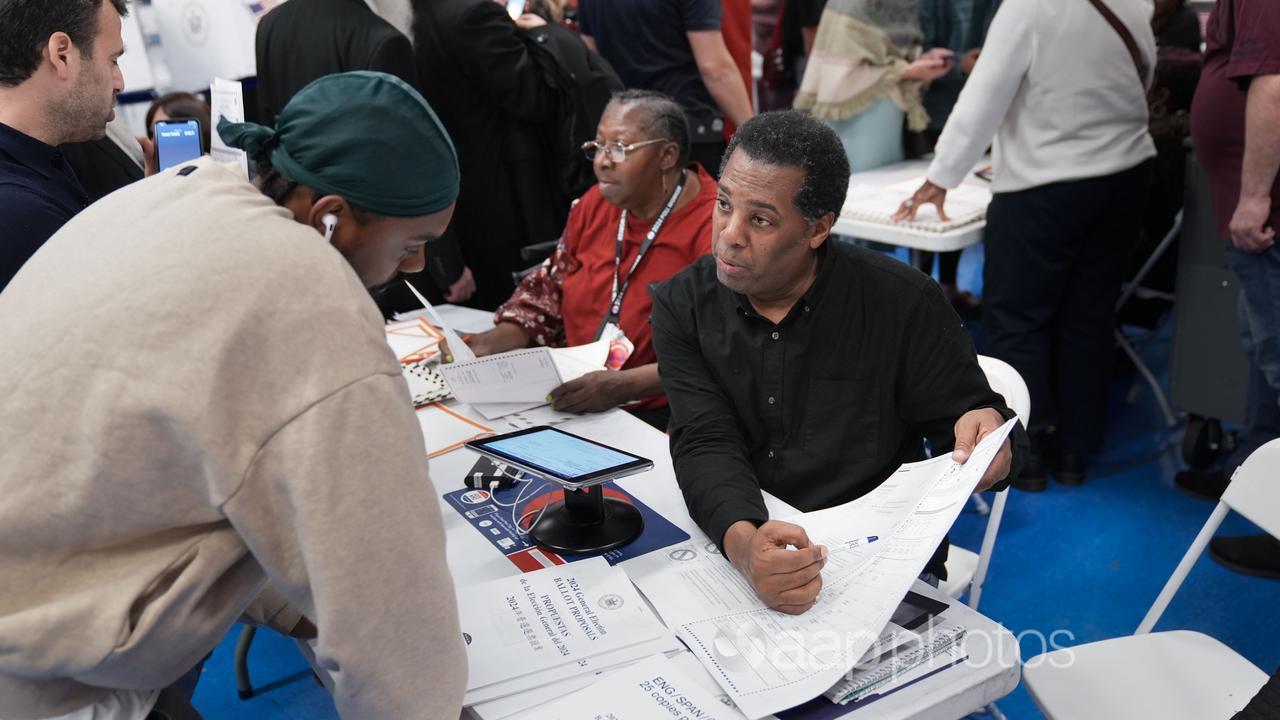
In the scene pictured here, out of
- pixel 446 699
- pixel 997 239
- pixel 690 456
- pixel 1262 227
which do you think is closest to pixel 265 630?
pixel 690 456

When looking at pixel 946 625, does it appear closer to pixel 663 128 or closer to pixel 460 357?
pixel 460 357

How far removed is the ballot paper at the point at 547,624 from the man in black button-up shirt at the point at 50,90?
1019 mm

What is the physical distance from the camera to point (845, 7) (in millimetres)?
3900

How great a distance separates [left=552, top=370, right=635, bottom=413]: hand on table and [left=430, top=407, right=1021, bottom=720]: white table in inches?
1.1

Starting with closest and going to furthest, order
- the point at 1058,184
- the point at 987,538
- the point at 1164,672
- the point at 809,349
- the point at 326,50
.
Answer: the point at 1164,672, the point at 809,349, the point at 987,538, the point at 326,50, the point at 1058,184

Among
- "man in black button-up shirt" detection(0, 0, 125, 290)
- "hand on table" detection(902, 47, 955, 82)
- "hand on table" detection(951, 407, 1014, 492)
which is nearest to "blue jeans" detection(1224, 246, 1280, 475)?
"hand on table" detection(902, 47, 955, 82)

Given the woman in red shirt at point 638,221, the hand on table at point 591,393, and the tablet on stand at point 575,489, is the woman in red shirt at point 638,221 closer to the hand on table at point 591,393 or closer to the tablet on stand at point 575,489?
the hand on table at point 591,393

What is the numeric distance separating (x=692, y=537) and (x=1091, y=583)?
1779 mm

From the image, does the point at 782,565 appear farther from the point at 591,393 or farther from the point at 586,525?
the point at 591,393

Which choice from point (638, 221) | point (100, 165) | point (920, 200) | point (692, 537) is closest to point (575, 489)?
point (692, 537)

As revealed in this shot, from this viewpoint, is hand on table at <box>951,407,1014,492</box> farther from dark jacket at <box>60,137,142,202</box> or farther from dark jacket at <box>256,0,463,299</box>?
dark jacket at <box>60,137,142,202</box>

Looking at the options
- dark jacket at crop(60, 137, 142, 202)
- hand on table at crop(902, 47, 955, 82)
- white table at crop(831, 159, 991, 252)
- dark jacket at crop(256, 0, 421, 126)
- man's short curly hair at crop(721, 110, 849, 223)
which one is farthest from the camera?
hand on table at crop(902, 47, 955, 82)

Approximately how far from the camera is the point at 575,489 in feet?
5.20

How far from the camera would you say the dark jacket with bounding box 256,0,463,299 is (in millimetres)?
2883
